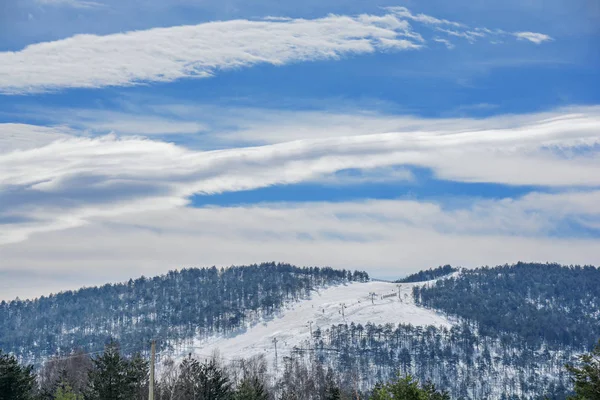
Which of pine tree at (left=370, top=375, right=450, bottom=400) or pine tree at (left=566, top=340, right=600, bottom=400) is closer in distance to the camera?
pine tree at (left=370, top=375, right=450, bottom=400)

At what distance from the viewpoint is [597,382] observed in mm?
34688

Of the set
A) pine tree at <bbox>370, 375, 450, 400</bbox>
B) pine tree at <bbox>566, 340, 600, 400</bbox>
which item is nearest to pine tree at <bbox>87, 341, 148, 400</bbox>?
pine tree at <bbox>370, 375, 450, 400</bbox>

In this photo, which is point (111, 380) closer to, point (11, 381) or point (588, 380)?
point (11, 381)

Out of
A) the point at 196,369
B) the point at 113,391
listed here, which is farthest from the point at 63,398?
the point at 196,369

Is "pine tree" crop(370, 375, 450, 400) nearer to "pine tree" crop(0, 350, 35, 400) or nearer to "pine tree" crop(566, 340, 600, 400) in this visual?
"pine tree" crop(566, 340, 600, 400)

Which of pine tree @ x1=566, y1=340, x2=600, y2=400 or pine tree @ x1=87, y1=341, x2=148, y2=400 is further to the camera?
pine tree @ x1=87, y1=341, x2=148, y2=400

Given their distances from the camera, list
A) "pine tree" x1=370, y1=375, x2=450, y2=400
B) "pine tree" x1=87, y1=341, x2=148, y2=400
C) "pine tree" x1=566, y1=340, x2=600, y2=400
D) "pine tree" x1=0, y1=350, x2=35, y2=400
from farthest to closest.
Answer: "pine tree" x1=87, y1=341, x2=148, y2=400 → "pine tree" x1=0, y1=350, x2=35, y2=400 → "pine tree" x1=566, y1=340, x2=600, y2=400 → "pine tree" x1=370, y1=375, x2=450, y2=400

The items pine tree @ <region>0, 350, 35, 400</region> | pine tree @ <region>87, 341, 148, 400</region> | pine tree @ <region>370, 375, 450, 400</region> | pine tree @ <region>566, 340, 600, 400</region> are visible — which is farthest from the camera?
pine tree @ <region>87, 341, 148, 400</region>

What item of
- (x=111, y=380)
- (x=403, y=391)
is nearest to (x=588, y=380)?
(x=403, y=391)

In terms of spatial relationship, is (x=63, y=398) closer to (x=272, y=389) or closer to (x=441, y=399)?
(x=441, y=399)

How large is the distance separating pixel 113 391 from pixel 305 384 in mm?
126397

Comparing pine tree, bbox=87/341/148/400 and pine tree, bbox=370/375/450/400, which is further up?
pine tree, bbox=87/341/148/400

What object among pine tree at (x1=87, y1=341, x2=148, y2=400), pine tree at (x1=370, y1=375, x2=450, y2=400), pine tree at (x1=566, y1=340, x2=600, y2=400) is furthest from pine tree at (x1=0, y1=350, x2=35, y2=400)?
pine tree at (x1=566, y1=340, x2=600, y2=400)

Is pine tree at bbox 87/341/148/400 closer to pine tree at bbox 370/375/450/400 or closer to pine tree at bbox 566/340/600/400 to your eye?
pine tree at bbox 370/375/450/400
